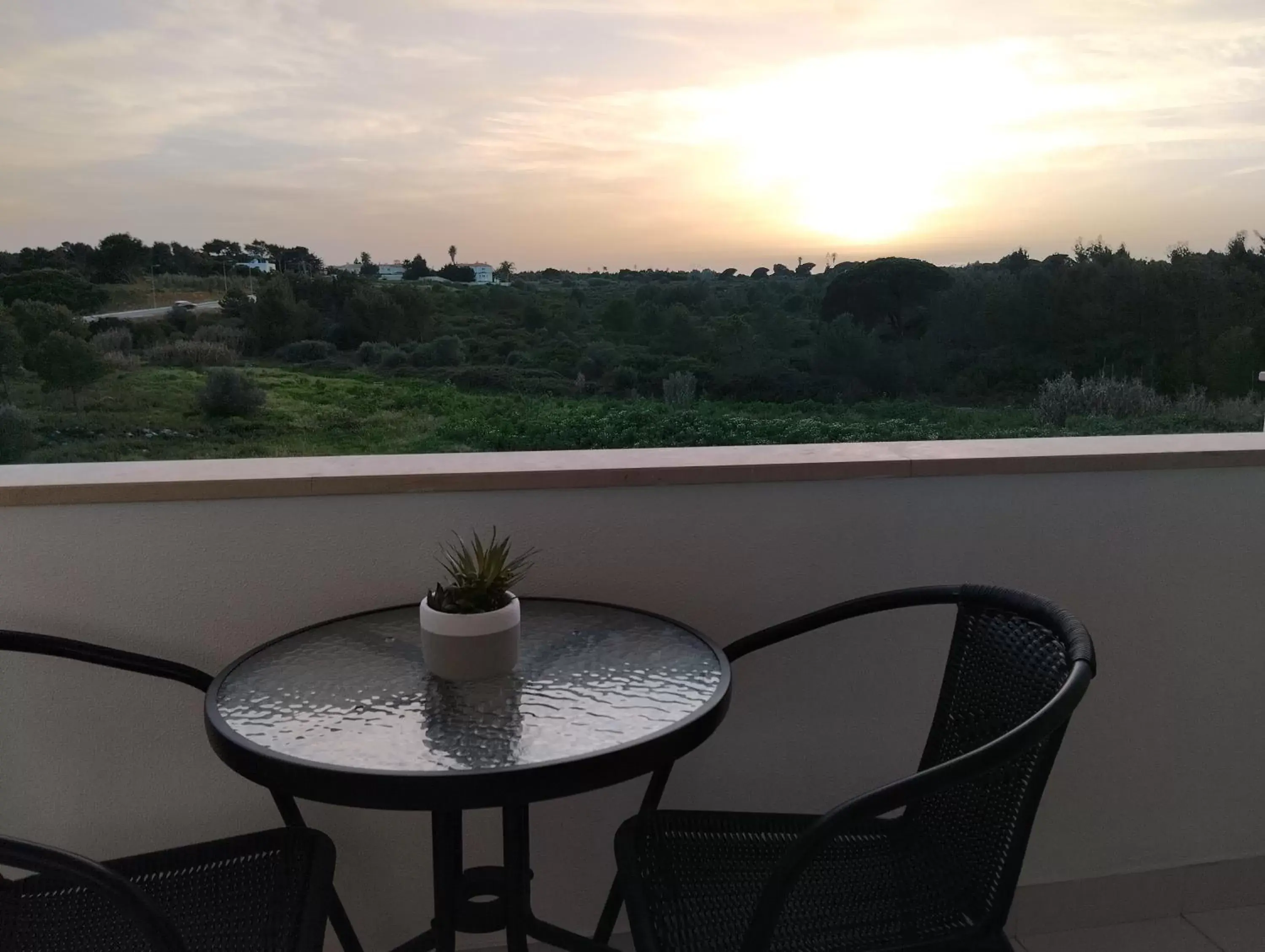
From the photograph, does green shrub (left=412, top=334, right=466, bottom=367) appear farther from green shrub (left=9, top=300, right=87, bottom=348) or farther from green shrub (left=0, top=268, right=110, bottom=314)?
green shrub (left=9, top=300, right=87, bottom=348)

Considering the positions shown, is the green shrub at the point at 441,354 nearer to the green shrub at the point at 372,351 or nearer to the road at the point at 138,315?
the green shrub at the point at 372,351

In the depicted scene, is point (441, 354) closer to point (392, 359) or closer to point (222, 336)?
point (392, 359)

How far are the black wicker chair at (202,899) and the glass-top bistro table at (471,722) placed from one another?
11 centimetres

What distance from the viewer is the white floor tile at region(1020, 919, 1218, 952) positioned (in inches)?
78.9

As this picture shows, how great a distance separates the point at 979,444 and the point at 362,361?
704cm

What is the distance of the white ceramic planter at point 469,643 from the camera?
1354 mm

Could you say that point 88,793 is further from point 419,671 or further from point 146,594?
Result: point 419,671

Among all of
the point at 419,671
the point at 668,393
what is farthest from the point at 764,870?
the point at 668,393

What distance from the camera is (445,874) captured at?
4.58 ft

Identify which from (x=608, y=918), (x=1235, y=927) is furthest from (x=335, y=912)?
(x=1235, y=927)

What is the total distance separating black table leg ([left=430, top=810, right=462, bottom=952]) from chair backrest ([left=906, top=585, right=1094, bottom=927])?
0.68 meters

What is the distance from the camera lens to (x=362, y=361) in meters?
8.31

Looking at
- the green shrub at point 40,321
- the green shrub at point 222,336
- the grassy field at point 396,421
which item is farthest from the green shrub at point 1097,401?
the green shrub at point 40,321

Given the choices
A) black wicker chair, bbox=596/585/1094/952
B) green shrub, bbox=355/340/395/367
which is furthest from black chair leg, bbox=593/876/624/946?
green shrub, bbox=355/340/395/367
